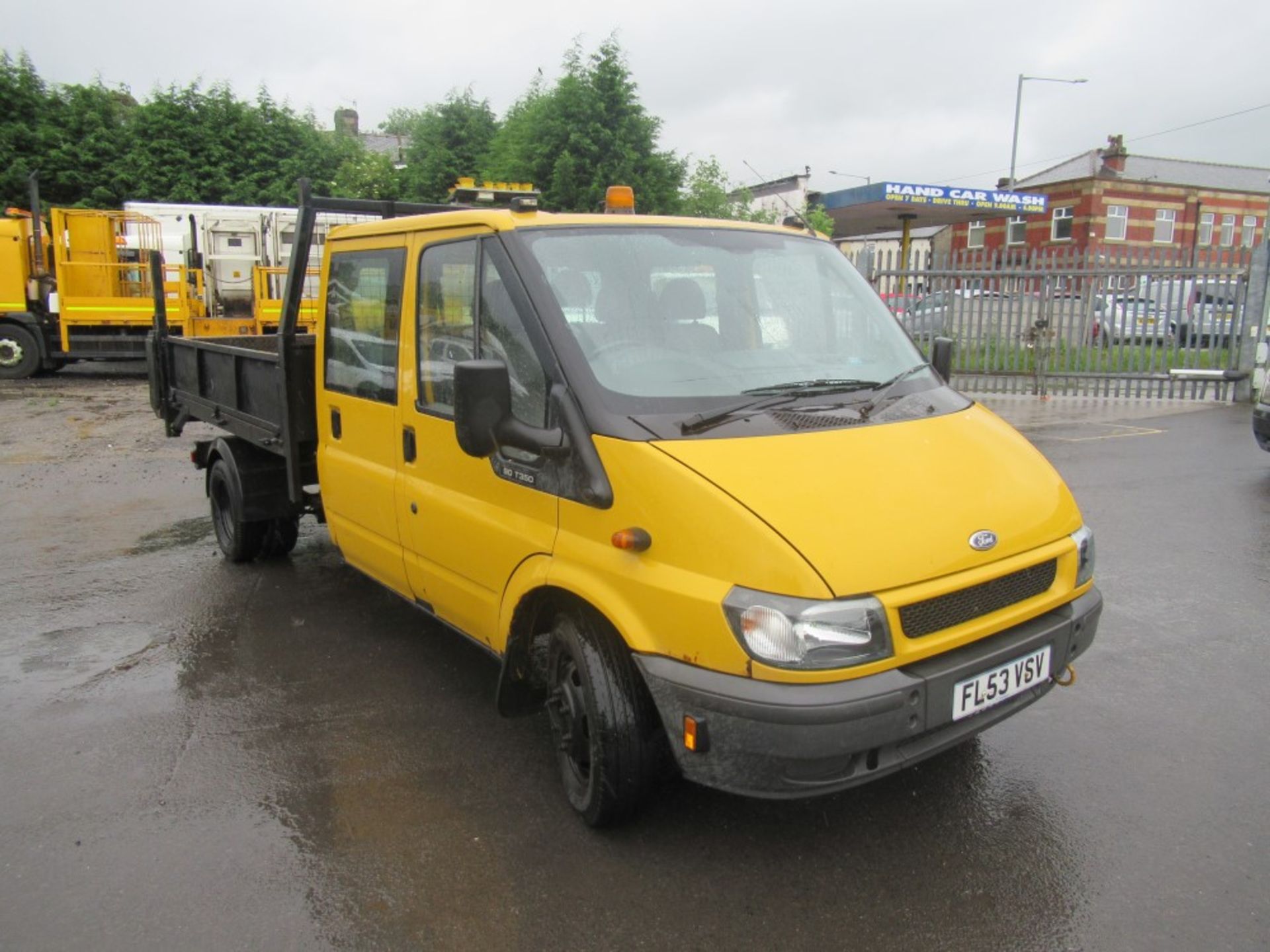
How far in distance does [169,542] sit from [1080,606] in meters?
6.39

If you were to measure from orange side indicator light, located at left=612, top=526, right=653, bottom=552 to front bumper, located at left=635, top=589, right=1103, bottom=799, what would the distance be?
0.34m

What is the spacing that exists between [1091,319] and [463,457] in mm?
13401

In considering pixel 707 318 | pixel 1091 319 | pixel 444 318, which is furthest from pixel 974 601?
pixel 1091 319

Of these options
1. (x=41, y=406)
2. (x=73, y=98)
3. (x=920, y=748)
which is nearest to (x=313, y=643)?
(x=920, y=748)

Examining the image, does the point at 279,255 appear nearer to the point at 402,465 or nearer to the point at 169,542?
the point at 169,542

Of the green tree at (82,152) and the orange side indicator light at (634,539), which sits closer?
the orange side indicator light at (634,539)

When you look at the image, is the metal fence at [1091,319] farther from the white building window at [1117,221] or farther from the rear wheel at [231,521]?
the white building window at [1117,221]

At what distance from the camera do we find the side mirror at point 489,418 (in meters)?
3.12

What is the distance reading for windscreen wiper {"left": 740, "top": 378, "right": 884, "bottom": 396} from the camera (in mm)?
3422

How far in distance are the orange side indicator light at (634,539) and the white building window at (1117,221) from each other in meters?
47.3

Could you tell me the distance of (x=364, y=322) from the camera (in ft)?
14.9

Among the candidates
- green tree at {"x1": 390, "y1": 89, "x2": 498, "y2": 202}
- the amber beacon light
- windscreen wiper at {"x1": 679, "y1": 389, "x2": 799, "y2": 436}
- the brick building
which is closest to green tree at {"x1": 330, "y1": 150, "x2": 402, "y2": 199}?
green tree at {"x1": 390, "y1": 89, "x2": 498, "y2": 202}

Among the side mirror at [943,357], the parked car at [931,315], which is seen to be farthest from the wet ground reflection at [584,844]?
the parked car at [931,315]

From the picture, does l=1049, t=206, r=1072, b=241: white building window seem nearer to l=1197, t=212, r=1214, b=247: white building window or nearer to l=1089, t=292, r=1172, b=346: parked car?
l=1197, t=212, r=1214, b=247: white building window
